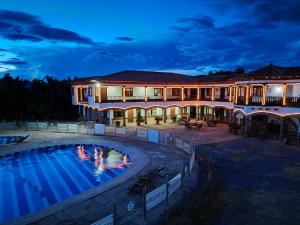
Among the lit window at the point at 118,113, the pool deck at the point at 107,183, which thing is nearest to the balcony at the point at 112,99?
the lit window at the point at 118,113

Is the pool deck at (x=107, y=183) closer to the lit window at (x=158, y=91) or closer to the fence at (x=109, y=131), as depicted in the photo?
the fence at (x=109, y=131)

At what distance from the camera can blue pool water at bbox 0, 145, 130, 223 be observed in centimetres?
1238

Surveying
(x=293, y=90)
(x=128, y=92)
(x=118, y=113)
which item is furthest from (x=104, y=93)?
(x=293, y=90)

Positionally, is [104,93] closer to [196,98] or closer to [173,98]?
[173,98]

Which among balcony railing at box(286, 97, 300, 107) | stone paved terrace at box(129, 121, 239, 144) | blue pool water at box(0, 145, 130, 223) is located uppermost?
balcony railing at box(286, 97, 300, 107)

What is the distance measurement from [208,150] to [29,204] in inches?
538

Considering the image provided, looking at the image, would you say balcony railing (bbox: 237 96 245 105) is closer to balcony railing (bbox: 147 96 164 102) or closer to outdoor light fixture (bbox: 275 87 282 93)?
outdoor light fixture (bbox: 275 87 282 93)

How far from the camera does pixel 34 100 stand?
38.7m

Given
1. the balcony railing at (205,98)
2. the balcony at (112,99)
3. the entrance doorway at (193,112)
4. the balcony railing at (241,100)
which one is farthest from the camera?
the entrance doorway at (193,112)

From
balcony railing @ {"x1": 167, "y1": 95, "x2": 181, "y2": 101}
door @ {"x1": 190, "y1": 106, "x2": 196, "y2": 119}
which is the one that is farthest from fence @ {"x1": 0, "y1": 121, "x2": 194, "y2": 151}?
door @ {"x1": 190, "y1": 106, "x2": 196, "y2": 119}

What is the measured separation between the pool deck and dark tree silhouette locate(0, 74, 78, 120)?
1012 centimetres

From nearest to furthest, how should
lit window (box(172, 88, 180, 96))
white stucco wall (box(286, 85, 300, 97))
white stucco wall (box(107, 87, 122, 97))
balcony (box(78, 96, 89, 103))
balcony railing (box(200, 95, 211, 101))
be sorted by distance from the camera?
white stucco wall (box(286, 85, 300, 97)) < white stucco wall (box(107, 87, 122, 97)) < balcony (box(78, 96, 89, 103)) < balcony railing (box(200, 95, 211, 101)) < lit window (box(172, 88, 180, 96))

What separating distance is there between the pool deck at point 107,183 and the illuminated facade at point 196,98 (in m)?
7.84

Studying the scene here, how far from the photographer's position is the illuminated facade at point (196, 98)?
25.4 m
